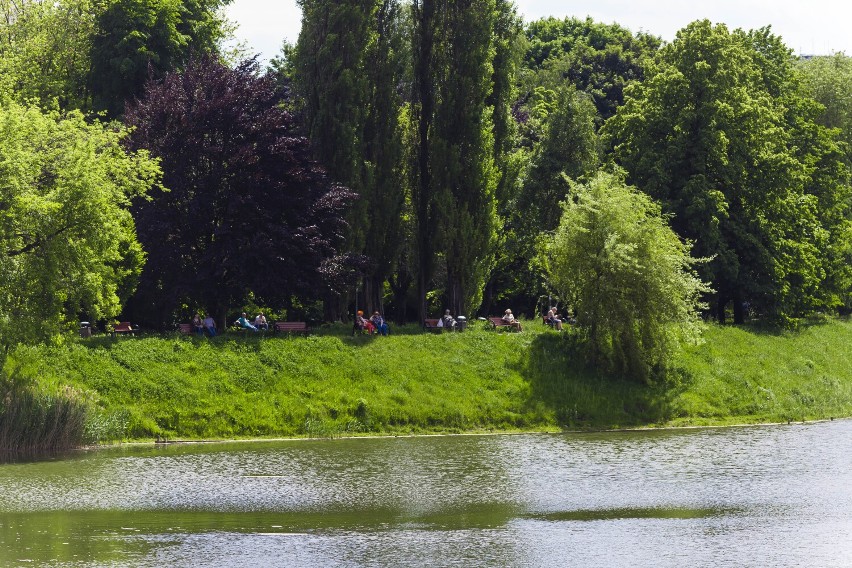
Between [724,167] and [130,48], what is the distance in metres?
31.6

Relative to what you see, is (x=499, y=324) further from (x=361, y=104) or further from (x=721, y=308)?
(x=721, y=308)

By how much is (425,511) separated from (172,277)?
81.1 ft

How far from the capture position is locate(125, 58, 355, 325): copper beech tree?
5453 centimetres

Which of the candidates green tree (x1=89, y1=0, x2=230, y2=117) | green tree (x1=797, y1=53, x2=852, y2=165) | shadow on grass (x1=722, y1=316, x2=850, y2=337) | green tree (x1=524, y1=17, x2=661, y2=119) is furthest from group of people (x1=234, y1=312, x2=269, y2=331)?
green tree (x1=524, y1=17, x2=661, y2=119)

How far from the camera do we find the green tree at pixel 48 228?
138 feet

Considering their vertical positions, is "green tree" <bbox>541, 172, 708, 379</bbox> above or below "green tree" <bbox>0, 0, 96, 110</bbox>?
below

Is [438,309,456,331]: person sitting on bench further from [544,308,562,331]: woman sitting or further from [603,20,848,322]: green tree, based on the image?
[603,20,848,322]: green tree

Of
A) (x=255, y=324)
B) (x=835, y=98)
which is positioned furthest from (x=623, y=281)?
(x=835, y=98)

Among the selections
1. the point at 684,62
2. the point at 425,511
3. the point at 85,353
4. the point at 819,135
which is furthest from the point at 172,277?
the point at 819,135

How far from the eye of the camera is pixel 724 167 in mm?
66812

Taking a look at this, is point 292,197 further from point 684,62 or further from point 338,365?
point 684,62

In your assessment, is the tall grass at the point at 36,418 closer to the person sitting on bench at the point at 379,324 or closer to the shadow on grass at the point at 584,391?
the person sitting on bench at the point at 379,324

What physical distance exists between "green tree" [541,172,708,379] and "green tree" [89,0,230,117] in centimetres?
2218

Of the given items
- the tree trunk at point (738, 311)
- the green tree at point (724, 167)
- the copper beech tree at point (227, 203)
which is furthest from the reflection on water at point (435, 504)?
the tree trunk at point (738, 311)
